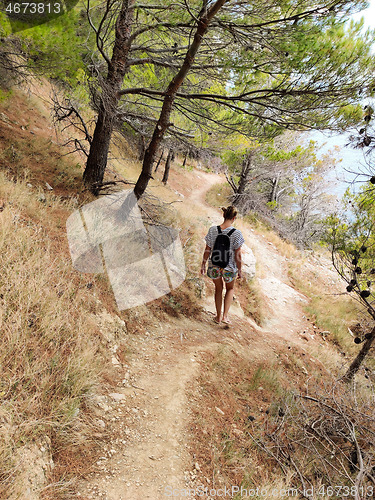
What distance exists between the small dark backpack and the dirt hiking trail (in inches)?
52.1

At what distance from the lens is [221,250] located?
446 cm

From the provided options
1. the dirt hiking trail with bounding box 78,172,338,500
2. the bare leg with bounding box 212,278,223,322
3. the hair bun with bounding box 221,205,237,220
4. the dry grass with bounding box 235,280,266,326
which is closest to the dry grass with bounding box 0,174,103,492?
the dirt hiking trail with bounding box 78,172,338,500

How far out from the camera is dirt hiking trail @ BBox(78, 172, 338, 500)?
190 centimetres

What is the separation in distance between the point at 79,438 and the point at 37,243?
237 centimetres

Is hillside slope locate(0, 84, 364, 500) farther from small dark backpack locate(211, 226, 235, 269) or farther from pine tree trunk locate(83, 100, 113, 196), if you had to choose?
small dark backpack locate(211, 226, 235, 269)

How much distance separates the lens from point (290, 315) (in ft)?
28.7

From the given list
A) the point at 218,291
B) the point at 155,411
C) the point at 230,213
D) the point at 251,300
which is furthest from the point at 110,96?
the point at 251,300

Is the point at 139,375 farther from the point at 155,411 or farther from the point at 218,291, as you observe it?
the point at 218,291

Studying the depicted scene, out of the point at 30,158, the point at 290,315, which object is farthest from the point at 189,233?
the point at 30,158

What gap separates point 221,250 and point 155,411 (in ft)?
8.51

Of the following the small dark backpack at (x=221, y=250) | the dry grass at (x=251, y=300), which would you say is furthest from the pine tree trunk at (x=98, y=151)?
the dry grass at (x=251, y=300)

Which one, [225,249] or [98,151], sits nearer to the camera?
[225,249]

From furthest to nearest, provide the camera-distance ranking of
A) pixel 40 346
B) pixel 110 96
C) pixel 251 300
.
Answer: pixel 251 300, pixel 110 96, pixel 40 346

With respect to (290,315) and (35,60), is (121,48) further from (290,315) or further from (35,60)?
(290,315)
